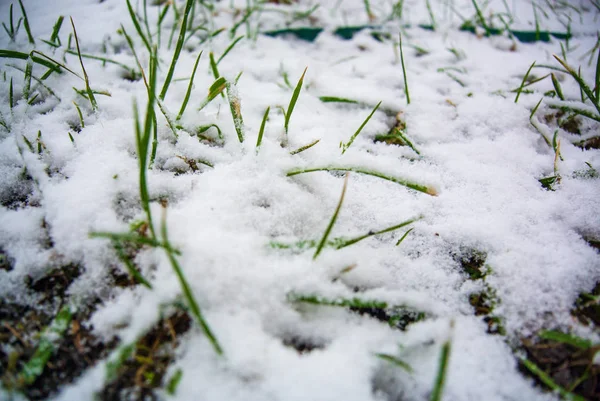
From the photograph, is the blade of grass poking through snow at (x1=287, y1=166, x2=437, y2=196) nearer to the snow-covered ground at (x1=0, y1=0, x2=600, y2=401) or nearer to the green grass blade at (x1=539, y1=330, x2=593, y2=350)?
the snow-covered ground at (x1=0, y1=0, x2=600, y2=401)

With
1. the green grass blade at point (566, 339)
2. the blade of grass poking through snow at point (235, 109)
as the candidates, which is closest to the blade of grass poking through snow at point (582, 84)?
the green grass blade at point (566, 339)

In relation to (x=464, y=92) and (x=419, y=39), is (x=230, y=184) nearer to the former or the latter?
(x=464, y=92)

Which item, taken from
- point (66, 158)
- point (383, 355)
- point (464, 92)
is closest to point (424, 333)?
point (383, 355)

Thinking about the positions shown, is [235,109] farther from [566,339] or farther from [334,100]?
[566,339]

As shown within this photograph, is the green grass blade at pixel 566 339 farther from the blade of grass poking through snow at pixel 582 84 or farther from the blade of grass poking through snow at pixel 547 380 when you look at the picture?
the blade of grass poking through snow at pixel 582 84

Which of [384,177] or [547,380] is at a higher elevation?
[384,177]

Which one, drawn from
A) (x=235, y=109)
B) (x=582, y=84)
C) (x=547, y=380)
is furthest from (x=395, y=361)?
(x=582, y=84)
